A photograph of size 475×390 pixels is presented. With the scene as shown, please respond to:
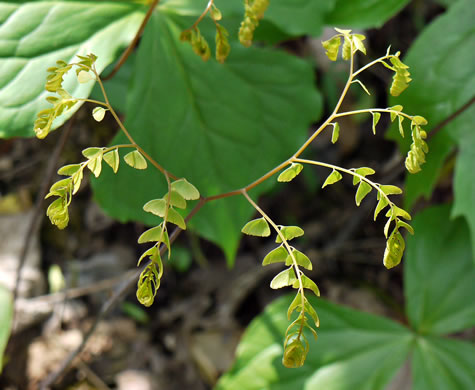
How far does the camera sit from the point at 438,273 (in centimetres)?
171

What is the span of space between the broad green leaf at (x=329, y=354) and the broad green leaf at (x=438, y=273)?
4.7 inches

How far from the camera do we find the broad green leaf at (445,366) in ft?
5.05

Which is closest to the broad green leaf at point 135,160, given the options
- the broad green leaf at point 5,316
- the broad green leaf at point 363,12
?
the broad green leaf at point 5,316

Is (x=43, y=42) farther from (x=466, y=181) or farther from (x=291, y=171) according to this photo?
(x=466, y=181)

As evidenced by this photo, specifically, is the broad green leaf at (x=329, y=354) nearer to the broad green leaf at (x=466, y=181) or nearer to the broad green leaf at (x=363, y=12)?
the broad green leaf at (x=466, y=181)

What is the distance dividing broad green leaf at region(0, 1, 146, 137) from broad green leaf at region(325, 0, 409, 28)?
64 centimetres

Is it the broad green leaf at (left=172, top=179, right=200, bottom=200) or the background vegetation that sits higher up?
the broad green leaf at (left=172, top=179, right=200, bottom=200)

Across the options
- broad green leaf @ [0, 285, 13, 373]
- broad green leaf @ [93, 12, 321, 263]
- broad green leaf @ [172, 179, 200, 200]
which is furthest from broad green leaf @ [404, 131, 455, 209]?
broad green leaf @ [0, 285, 13, 373]

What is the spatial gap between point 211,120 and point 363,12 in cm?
59

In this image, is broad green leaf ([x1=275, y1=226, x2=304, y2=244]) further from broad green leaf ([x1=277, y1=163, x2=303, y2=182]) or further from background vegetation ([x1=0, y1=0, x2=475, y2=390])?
background vegetation ([x1=0, y1=0, x2=475, y2=390])

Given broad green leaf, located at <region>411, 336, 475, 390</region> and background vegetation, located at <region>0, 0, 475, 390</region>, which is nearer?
background vegetation, located at <region>0, 0, 475, 390</region>

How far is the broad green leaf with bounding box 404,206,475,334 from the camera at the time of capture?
1.66 m

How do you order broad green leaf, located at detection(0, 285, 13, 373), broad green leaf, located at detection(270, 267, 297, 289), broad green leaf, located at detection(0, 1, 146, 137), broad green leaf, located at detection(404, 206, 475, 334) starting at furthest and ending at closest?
broad green leaf, located at detection(404, 206, 475, 334) < broad green leaf, located at detection(0, 285, 13, 373) < broad green leaf, located at detection(0, 1, 146, 137) < broad green leaf, located at detection(270, 267, 297, 289)

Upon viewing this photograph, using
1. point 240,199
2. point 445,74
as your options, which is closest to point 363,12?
point 445,74
